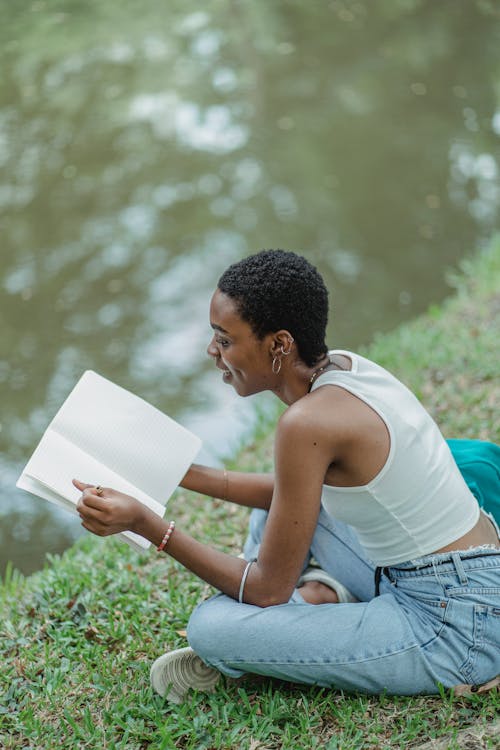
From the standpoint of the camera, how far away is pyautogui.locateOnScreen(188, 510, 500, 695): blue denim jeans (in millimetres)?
2447

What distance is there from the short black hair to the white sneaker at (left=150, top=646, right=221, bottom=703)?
0.91 meters

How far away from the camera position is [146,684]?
2756 millimetres

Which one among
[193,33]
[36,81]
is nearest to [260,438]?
[36,81]

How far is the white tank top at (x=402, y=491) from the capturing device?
2404 mm

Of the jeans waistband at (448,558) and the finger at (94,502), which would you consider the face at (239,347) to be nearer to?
the finger at (94,502)

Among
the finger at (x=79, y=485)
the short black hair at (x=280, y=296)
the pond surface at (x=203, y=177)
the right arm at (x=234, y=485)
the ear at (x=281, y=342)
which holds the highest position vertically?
the short black hair at (x=280, y=296)

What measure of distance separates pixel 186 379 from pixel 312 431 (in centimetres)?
306

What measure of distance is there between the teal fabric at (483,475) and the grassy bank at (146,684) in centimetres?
56

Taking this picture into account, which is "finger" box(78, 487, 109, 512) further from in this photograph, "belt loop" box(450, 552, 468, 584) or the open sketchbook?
"belt loop" box(450, 552, 468, 584)

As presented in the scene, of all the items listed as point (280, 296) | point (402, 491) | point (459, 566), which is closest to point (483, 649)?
point (459, 566)

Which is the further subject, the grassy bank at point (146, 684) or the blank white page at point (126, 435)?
the blank white page at point (126, 435)

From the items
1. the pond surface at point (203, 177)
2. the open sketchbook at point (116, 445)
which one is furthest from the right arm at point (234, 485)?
the pond surface at point (203, 177)

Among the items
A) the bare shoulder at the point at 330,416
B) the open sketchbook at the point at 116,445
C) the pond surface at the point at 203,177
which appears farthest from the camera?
the pond surface at the point at 203,177

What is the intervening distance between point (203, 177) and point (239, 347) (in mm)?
5319
